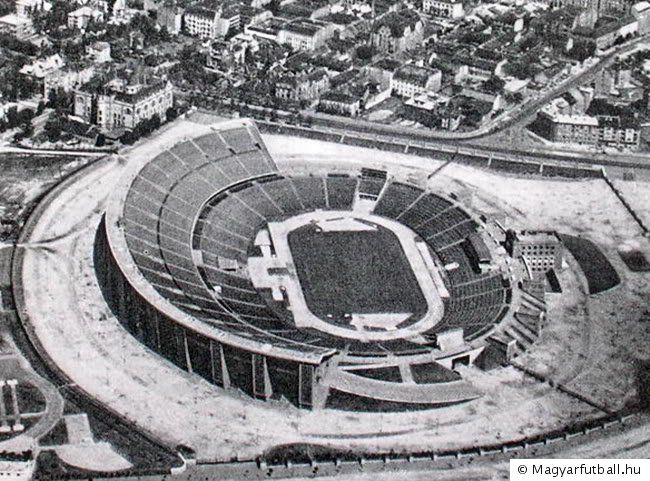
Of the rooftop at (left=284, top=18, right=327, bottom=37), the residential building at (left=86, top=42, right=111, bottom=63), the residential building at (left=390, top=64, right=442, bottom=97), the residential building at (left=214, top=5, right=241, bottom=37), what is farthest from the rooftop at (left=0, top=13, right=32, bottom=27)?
the residential building at (left=390, top=64, right=442, bottom=97)

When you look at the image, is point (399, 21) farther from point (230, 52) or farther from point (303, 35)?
point (230, 52)

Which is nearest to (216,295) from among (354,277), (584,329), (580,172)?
(354,277)

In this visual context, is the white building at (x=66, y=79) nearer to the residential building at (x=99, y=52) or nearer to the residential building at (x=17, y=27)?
the residential building at (x=99, y=52)

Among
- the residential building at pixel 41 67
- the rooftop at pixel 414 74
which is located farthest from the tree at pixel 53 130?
the rooftop at pixel 414 74

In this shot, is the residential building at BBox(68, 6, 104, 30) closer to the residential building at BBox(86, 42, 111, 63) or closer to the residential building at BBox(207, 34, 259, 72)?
the residential building at BBox(86, 42, 111, 63)

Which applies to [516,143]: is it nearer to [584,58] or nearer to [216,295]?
[584,58]

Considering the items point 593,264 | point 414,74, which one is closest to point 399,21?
point 414,74
